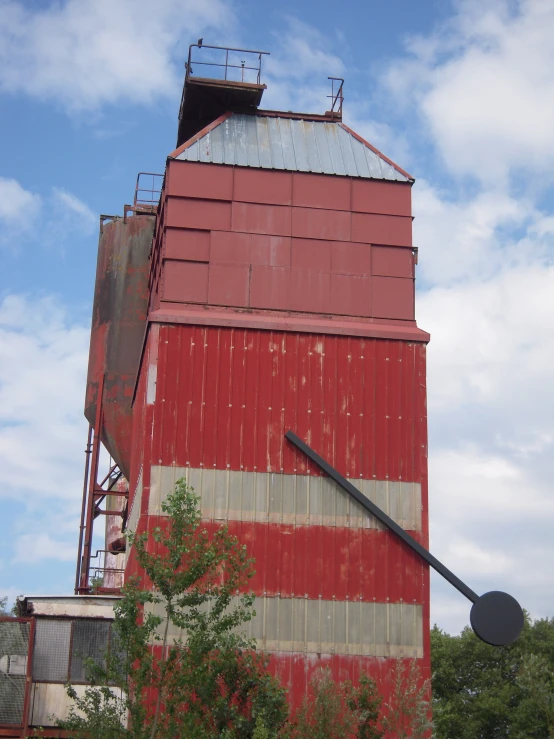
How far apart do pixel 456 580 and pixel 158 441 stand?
8218mm

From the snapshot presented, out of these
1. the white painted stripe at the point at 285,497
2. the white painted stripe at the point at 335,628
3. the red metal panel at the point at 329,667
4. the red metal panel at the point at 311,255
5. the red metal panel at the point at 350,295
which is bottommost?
the red metal panel at the point at 329,667

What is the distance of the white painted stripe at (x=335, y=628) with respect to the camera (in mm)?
27688

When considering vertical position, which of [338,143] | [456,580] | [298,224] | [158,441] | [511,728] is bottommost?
[511,728]

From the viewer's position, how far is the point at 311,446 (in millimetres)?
29188

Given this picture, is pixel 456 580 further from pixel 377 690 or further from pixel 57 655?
pixel 57 655

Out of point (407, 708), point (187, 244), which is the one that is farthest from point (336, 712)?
point (187, 244)

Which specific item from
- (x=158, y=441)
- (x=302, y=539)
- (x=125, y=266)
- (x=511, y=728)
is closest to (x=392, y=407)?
(x=302, y=539)

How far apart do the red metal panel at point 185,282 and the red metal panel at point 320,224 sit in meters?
2.89

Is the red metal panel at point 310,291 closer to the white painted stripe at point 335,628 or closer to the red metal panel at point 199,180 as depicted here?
the red metal panel at point 199,180

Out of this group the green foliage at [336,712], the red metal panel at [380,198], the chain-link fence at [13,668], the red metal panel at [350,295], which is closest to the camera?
the green foliage at [336,712]

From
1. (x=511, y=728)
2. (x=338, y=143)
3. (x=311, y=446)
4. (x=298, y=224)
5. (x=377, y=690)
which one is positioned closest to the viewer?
(x=377, y=690)

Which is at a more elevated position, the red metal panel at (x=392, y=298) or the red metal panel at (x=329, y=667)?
the red metal panel at (x=392, y=298)

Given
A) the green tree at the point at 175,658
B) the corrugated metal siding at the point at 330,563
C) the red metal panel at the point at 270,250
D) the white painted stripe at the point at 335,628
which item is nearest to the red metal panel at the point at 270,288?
the red metal panel at the point at 270,250

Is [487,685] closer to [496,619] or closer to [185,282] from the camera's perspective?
[496,619]
